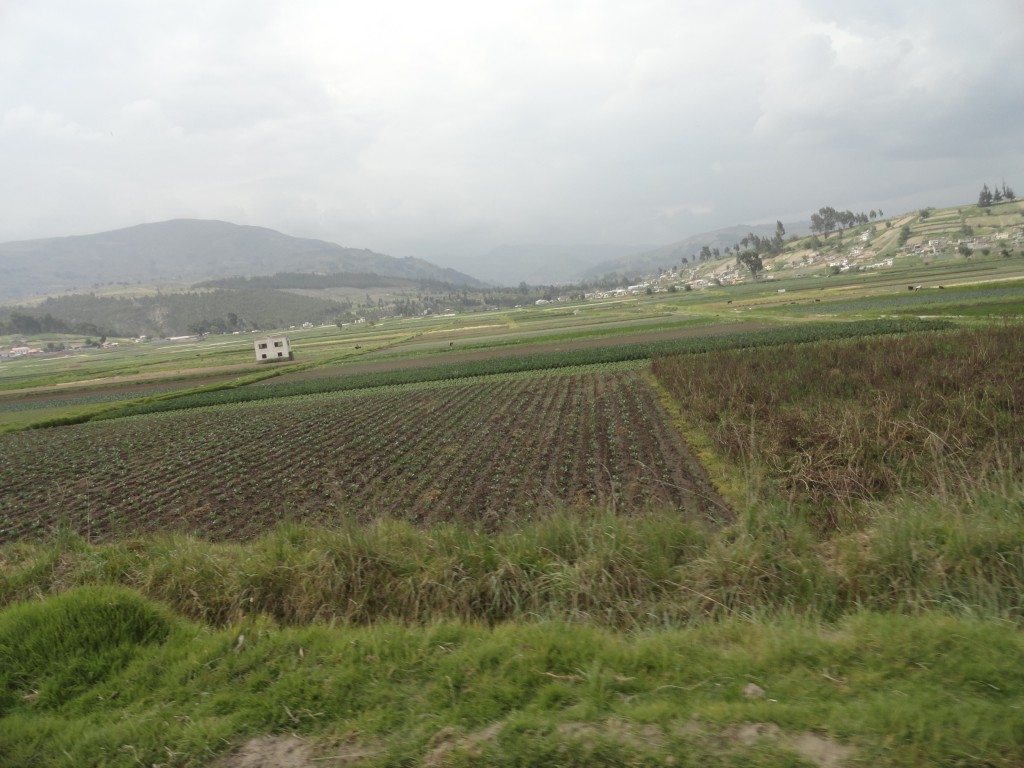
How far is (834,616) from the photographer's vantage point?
170 inches

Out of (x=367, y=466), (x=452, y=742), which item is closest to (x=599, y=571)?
(x=452, y=742)

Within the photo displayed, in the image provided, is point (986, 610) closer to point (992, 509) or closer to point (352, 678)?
point (992, 509)

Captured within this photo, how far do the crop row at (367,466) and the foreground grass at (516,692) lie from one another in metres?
2.10

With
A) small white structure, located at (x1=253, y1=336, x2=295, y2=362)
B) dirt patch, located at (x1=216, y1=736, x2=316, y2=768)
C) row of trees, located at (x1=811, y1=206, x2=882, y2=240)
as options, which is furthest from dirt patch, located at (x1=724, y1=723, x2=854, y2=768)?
row of trees, located at (x1=811, y1=206, x2=882, y2=240)

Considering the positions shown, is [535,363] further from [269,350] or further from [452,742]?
[269,350]

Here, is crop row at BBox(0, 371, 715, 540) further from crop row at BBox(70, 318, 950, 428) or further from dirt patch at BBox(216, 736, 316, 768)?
crop row at BBox(70, 318, 950, 428)

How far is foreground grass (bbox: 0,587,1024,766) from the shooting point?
9.19 ft

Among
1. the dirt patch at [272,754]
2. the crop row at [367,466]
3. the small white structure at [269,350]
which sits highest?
the small white structure at [269,350]

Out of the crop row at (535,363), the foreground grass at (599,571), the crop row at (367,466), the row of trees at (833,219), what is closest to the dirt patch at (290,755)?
the foreground grass at (599,571)

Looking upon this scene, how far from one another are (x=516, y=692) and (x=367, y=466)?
12.7 meters

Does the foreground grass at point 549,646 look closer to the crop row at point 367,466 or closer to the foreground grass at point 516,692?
the foreground grass at point 516,692

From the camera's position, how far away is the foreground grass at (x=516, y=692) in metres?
2.80

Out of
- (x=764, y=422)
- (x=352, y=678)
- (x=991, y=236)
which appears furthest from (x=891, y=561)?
(x=991, y=236)

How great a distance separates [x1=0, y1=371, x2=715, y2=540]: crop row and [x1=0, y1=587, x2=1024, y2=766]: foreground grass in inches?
82.7
